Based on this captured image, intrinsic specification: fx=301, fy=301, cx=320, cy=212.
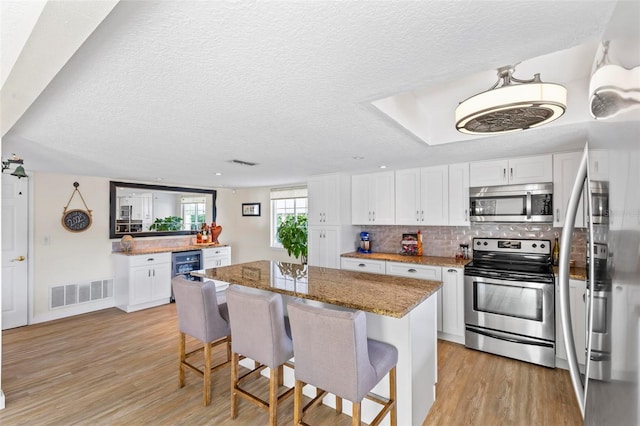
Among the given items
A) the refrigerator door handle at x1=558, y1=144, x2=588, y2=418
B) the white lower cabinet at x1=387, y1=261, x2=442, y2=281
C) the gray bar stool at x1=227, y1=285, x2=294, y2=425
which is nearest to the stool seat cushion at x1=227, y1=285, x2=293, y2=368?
the gray bar stool at x1=227, y1=285, x2=294, y2=425

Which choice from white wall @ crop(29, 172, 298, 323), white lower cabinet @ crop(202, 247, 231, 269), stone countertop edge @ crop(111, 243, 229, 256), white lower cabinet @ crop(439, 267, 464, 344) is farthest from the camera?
white lower cabinet @ crop(202, 247, 231, 269)

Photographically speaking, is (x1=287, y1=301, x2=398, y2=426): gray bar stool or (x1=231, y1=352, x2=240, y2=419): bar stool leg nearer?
(x1=287, y1=301, x2=398, y2=426): gray bar stool

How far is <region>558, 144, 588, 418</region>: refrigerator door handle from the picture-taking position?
34.3 inches

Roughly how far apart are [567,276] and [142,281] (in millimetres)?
5293

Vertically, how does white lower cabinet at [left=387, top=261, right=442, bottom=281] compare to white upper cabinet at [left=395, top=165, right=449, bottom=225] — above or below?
below

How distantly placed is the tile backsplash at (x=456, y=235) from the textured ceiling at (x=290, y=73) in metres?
1.09

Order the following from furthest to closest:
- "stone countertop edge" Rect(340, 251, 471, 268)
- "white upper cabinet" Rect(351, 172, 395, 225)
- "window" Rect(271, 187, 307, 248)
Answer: "window" Rect(271, 187, 307, 248), "white upper cabinet" Rect(351, 172, 395, 225), "stone countertop edge" Rect(340, 251, 471, 268)

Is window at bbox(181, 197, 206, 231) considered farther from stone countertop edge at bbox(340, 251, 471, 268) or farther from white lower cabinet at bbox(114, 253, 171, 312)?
stone countertop edge at bbox(340, 251, 471, 268)

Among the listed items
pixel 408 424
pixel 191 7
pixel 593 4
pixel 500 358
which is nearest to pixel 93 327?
pixel 408 424

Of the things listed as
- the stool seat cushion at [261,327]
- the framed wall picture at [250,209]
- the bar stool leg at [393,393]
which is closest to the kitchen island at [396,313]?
the bar stool leg at [393,393]

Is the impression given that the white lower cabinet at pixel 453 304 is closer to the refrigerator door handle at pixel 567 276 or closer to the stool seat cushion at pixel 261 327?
the stool seat cushion at pixel 261 327

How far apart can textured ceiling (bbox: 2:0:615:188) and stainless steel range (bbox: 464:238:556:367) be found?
1279mm

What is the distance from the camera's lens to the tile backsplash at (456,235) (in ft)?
10.9

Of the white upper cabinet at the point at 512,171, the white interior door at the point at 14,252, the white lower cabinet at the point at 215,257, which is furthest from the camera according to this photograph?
the white lower cabinet at the point at 215,257
